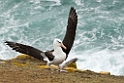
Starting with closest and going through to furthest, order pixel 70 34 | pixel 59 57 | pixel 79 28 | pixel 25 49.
Answer: 1. pixel 59 57
2. pixel 25 49
3. pixel 70 34
4. pixel 79 28

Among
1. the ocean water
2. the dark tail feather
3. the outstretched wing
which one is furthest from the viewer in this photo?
the ocean water

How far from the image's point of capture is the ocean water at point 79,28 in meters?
50.8

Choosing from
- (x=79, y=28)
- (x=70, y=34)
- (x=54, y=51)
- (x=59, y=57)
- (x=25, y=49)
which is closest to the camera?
(x=59, y=57)

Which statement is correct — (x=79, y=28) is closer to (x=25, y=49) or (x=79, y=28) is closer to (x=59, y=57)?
(x=25, y=49)

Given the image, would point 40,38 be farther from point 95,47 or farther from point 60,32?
point 95,47

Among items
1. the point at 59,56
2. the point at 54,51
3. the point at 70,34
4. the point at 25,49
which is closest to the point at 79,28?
the point at 70,34

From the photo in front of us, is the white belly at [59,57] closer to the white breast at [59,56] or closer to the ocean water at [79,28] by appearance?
the white breast at [59,56]

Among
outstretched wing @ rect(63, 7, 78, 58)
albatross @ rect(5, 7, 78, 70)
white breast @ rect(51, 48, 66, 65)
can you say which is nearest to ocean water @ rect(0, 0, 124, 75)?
outstretched wing @ rect(63, 7, 78, 58)

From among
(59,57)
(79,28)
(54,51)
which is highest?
(54,51)

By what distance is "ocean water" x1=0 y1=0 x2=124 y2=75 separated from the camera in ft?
167

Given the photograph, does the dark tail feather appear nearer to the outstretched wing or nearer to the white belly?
the white belly

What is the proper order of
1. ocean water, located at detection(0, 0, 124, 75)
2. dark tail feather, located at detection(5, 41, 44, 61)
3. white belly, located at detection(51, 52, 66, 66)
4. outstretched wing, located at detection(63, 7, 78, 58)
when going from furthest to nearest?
1. ocean water, located at detection(0, 0, 124, 75)
2. outstretched wing, located at detection(63, 7, 78, 58)
3. dark tail feather, located at detection(5, 41, 44, 61)
4. white belly, located at detection(51, 52, 66, 66)

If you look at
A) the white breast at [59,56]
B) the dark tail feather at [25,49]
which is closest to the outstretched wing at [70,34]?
the white breast at [59,56]

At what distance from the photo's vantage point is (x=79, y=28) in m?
64.4
